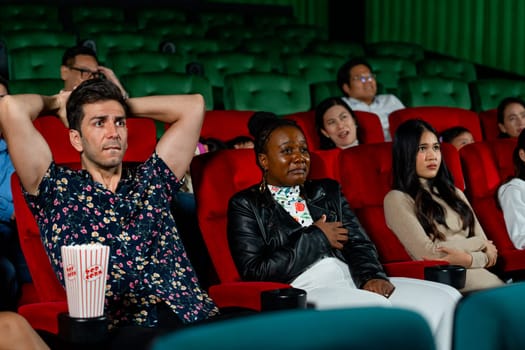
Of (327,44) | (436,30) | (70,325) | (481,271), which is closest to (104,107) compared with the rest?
(70,325)

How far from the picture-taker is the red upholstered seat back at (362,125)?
11.6 ft

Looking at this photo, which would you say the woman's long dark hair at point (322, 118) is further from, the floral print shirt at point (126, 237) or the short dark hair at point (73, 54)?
the floral print shirt at point (126, 237)

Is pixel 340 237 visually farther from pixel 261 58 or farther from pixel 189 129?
pixel 261 58

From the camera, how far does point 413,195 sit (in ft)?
8.91

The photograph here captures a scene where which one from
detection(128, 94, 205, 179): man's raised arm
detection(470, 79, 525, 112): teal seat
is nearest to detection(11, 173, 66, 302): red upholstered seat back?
detection(128, 94, 205, 179): man's raised arm

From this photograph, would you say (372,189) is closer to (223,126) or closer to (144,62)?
(223,126)

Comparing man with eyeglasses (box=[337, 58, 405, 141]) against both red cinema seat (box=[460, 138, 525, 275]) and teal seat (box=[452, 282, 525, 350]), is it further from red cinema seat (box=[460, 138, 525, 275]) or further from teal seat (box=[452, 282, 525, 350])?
teal seat (box=[452, 282, 525, 350])

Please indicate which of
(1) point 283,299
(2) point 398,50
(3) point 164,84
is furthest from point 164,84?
(2) point 398,50

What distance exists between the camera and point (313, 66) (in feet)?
18.0

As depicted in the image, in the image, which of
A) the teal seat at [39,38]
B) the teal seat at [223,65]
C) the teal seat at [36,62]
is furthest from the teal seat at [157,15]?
the teal seat at [36,62]

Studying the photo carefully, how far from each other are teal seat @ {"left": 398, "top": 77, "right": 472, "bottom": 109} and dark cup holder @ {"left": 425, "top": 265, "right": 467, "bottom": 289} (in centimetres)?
253

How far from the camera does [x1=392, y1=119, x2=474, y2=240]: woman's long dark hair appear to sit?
8.84ft

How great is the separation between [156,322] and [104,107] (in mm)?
487

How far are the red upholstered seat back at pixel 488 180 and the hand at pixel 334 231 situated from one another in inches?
33.7
